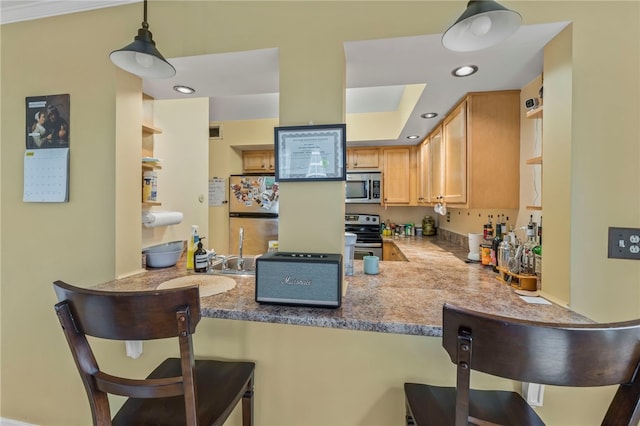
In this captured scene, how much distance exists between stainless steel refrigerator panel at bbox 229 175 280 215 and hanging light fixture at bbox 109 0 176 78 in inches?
100

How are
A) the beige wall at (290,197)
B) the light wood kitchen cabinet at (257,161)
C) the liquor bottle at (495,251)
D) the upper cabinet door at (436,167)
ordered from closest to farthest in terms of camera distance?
the beige wall at (290,197)
the liquor bottle at (495,251)
the upper cabinet door at (436,167)
the light wood kitchen cabinet at (257,161)

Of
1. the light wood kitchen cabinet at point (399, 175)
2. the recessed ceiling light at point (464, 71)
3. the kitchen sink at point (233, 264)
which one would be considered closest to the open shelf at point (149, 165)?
the kitchen sink at point (233, 264)

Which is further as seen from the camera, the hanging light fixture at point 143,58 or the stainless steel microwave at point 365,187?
the stainless steel microwave at point 365,187

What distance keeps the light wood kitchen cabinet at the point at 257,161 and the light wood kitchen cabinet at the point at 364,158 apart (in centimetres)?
119

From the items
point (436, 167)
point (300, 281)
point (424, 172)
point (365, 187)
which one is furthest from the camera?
point (365, 187)

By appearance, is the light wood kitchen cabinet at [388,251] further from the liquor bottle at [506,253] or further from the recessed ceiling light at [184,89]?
the recessed ceiling light at [184,89]

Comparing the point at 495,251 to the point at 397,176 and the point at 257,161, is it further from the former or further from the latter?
the point at 257,161

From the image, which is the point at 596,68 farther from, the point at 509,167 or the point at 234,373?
the point at 234,373

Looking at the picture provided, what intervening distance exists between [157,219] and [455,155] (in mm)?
2186

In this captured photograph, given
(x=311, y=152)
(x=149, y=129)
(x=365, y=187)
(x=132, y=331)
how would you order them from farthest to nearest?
1. (x=365, y=187)
2. (x=149, y=129)
3. (x=311, y=152)
4. (x=132, y=331)

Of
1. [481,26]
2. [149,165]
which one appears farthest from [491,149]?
[149,165]

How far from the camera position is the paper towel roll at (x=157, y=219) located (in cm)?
170

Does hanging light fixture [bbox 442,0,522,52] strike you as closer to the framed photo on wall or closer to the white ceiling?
the white ceiling

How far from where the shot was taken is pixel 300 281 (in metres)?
1.03
